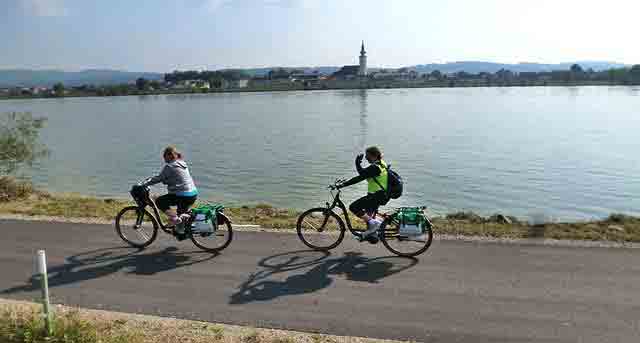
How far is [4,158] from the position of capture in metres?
16.2

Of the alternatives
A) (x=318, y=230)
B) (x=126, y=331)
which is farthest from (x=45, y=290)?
(x=318, y=230)

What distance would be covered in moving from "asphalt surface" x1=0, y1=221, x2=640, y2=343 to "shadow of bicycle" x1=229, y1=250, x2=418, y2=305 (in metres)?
0.02

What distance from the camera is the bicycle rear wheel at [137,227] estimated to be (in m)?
9.13

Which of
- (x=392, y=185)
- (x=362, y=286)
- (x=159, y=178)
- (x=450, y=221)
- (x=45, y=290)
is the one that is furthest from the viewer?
(x=450, y=221)

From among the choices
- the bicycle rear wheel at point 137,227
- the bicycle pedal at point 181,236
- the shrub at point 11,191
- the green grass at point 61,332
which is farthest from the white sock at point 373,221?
the shrub at point 11,191

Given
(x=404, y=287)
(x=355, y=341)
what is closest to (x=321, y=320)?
(x=355, y=341)

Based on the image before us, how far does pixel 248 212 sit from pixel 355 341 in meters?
8.15

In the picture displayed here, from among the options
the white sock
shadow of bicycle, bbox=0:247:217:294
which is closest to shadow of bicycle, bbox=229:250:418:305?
the white sock

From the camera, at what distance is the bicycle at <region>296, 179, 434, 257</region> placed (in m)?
8.37

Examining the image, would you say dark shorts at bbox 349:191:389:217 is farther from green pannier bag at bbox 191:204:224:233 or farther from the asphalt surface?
green pannier bag at bbox 191:204:224:233

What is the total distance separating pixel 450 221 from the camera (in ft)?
37.5

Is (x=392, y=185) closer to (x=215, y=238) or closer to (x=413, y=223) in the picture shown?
(x=413, y=223)

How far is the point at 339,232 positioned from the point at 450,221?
3203 mm

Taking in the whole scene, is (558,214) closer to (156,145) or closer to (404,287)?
(404,287)
